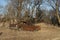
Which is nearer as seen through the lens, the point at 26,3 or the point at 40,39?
the point at 40,39

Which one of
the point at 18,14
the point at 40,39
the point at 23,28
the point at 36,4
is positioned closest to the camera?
the point at 40,39

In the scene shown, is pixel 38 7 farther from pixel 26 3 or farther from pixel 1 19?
pixel 1 19

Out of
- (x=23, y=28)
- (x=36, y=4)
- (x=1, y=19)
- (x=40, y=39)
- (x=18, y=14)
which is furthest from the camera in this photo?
(x=36, y=4)

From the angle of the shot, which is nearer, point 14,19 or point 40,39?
point 40,39

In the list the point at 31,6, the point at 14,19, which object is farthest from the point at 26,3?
the point at 14,19

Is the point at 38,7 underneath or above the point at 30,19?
above

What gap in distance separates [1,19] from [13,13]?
3202 millimetres

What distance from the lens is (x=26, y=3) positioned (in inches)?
1464

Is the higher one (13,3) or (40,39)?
(13,3)

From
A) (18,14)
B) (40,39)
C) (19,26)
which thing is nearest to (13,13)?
(18,14)

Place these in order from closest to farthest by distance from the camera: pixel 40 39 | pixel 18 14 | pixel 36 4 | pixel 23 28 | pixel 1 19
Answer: pixel 40 39 < pixel 23 28 < pixel 1 19 < pixel 18 14 < pixel 36 4

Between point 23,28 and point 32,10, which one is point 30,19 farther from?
point 23,28

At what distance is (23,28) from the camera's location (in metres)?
25.0

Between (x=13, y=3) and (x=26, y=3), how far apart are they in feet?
9.20
